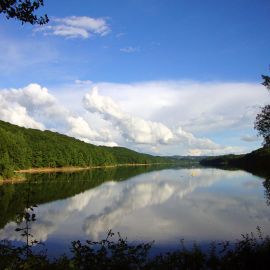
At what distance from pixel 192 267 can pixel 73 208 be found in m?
38.5

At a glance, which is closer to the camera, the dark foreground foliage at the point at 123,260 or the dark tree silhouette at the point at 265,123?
the dark foreground foliage at the point at 123,260

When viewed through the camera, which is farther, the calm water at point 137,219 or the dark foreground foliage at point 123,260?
the calm water at point 137,219

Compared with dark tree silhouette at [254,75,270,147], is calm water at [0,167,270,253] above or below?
below

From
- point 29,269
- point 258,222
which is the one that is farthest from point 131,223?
point 29,269

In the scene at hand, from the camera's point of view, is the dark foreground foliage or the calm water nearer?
the dark foreground foliage

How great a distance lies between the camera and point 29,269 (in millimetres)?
11828

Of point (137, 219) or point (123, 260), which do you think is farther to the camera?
point (137, 219)

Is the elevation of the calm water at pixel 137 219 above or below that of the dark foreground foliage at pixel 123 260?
below

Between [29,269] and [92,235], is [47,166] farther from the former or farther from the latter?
[29,269]

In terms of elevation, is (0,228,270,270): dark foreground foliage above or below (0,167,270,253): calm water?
above

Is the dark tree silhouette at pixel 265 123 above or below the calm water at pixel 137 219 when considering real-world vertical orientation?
above

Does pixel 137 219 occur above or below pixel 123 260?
below

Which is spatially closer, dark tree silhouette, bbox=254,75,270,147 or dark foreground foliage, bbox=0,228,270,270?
dark foreground foliage, bbox=0,228,270,270

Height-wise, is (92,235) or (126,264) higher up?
(126,264)
